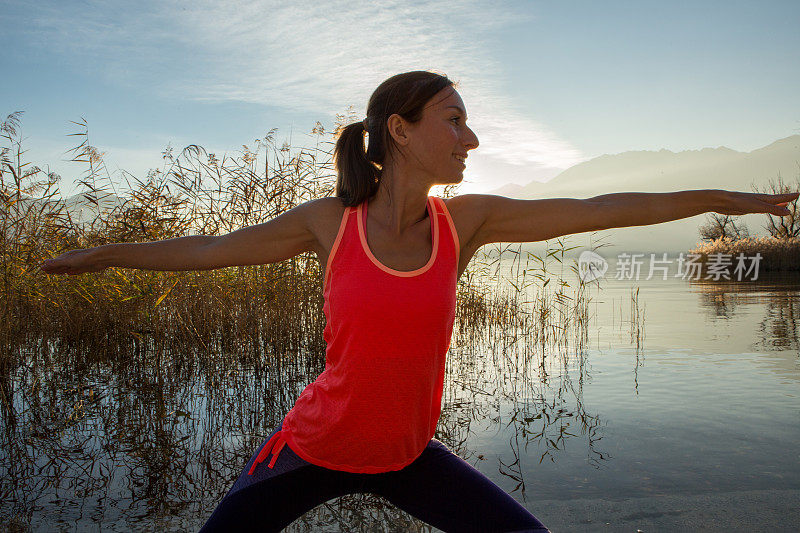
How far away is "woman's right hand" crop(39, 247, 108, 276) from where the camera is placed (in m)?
1.72

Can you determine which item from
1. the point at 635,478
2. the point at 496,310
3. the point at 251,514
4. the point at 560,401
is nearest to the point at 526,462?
the point at 635,478

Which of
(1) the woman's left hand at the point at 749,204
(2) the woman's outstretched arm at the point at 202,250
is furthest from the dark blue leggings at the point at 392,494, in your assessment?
(1) the woman's left hand at the point at 749,204

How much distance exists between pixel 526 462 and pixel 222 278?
4.07 m

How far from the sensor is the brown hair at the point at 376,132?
175cm

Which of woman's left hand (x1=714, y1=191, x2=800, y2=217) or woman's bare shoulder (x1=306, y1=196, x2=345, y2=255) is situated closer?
woman's bare shoulder (x1=306, y1=196, x2=345, y2=255)

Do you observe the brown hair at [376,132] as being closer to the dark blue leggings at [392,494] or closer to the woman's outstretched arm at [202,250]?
the woman's outstretched arm at [202,250]

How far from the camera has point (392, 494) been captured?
1.61m

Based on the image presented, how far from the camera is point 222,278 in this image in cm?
640

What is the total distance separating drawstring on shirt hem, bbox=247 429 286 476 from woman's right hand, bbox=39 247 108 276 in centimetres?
72

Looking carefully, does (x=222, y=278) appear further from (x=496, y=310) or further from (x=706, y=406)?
(x=706, y=406)

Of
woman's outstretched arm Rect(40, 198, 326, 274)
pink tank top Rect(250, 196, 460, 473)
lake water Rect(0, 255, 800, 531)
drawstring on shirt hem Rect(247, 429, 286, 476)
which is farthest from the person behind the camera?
lake water Rect(0, 255, 800, 531)

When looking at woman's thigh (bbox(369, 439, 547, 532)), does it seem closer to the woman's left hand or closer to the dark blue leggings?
the dark blue leggings

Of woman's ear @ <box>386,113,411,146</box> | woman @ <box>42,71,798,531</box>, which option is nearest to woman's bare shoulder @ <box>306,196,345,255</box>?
woman @ <box>42,71,798,531</box>

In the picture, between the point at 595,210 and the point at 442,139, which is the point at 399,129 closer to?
the point at 442,139
